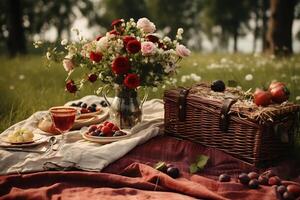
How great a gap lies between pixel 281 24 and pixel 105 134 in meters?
8.27

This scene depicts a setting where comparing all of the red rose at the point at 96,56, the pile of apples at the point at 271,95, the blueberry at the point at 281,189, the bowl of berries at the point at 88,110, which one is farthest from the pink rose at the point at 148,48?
the blueberry at the point at 281,189

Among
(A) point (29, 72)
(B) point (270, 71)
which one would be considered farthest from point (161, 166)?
(A) point (29, 72)

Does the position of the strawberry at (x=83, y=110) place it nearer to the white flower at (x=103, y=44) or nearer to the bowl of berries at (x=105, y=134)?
the bowl of berries at (x=105, y=134)

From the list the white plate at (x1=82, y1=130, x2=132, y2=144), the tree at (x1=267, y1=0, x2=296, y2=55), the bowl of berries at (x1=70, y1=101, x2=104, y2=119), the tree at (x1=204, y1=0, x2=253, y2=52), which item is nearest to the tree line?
the tree at (x1=204, y1=0, x2=253, y2=52)

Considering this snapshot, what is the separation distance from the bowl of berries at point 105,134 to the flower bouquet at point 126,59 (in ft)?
0.89

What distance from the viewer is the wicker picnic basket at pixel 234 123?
3.77m

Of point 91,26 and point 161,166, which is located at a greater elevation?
point 91,26

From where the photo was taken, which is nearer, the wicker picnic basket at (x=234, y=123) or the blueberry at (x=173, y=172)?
the blueberry at (x=173, y=172)

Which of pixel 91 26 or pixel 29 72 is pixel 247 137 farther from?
pixel 91 26

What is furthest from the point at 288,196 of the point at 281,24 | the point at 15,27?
the point at 15,27

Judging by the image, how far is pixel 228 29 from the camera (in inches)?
1241

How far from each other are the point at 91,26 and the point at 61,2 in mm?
6824

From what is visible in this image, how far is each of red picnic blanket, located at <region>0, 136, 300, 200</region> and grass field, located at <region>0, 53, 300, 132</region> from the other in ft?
5.26

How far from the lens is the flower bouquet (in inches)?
157
